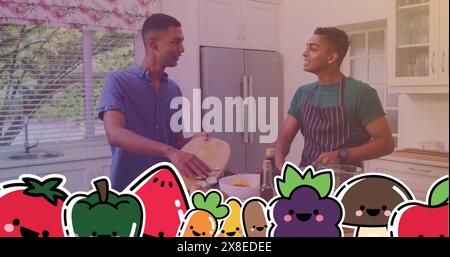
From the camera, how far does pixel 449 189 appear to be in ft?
5.86

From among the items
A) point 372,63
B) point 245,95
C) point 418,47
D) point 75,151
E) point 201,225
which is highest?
point 418,47

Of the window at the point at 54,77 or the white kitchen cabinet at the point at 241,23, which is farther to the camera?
the white kitchen cabinet at the point at 241,23

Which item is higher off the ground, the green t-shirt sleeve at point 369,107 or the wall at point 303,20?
the wall at point 303,20

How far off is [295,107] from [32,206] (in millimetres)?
1233

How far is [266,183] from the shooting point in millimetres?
1811

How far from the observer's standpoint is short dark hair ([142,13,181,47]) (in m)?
1.85

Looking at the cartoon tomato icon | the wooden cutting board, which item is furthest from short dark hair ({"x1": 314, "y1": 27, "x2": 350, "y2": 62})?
the cartoon tomato icon

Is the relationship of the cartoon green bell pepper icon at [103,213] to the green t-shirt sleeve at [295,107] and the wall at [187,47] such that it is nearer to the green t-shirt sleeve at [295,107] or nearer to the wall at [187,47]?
the wall at [187,47]

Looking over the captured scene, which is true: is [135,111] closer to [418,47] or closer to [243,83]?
[243,83]

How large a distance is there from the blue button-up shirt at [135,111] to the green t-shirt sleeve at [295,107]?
0.54 metres

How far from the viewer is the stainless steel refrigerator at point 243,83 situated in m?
1.87

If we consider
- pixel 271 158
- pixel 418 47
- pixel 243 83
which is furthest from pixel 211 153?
pixel 418 47

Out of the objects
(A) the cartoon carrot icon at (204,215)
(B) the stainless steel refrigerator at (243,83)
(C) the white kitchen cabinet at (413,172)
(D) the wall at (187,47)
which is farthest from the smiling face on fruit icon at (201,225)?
(C) the white kitchen cabinet at (413,172)

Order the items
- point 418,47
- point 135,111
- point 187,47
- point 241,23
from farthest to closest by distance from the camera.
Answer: point 418,47, point 241,23, point 187,47, point 135,111
